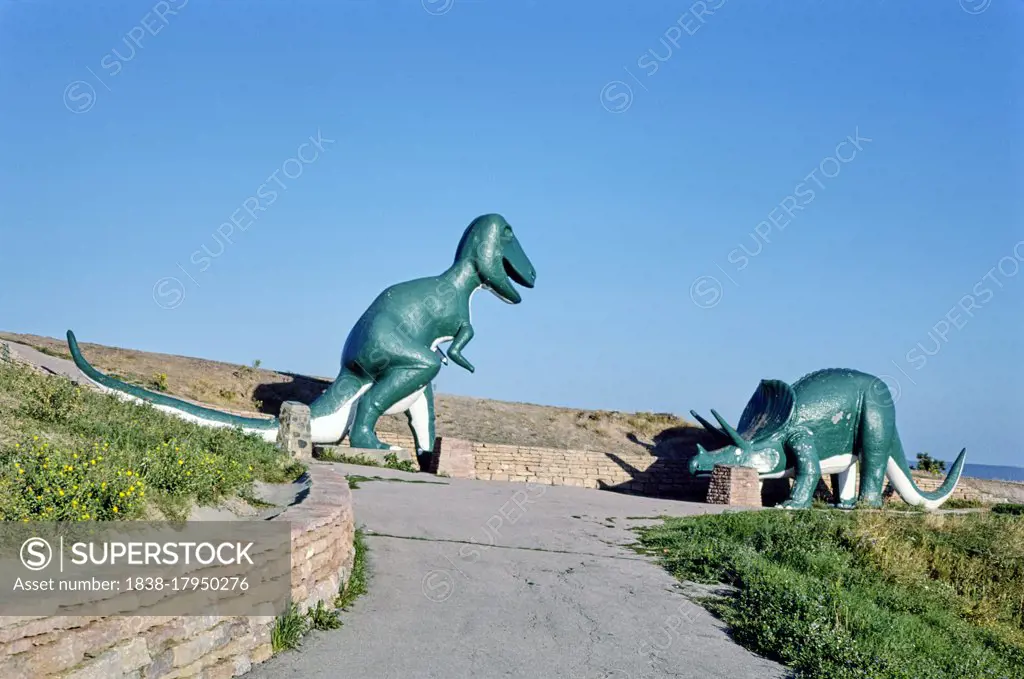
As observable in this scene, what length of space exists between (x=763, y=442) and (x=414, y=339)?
21.2 ft

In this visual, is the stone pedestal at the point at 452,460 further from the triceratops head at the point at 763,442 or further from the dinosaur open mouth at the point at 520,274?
the triceratops head at the point at 763,442

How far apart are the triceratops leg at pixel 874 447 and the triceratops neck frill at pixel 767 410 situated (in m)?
1.54

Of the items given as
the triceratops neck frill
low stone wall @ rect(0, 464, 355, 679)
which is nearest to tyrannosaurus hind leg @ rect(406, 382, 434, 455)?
the triceratops neck frill

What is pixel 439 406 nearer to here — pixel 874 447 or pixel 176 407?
pixel 176 407

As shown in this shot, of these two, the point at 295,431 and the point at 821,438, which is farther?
the point at 821,438

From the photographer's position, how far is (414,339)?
52.3ft

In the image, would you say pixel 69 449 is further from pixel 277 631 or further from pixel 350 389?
pixel 350 389

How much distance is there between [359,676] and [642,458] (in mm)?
15600

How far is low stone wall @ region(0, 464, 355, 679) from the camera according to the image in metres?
3.41

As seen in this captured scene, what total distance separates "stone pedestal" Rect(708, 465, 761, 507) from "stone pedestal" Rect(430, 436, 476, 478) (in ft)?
14.4

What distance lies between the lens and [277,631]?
5.05 metres

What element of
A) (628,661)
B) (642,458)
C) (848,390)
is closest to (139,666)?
(628,661)

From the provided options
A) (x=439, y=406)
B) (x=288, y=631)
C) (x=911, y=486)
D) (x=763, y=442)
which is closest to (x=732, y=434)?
(x=763, y=442)

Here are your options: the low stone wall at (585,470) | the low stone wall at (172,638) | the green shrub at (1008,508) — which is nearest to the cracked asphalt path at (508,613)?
the low stone wall at (172,638)
